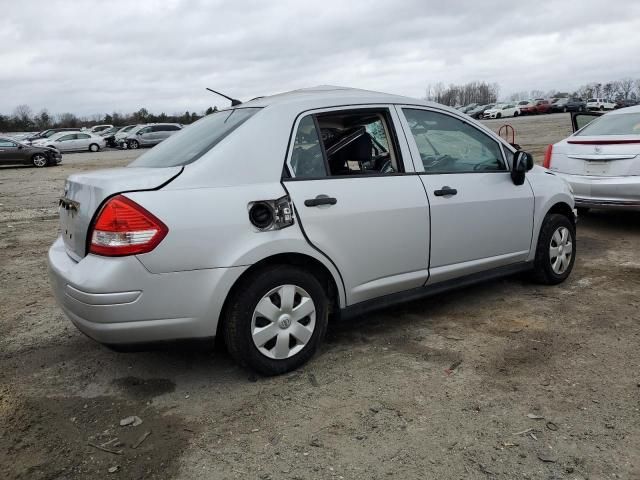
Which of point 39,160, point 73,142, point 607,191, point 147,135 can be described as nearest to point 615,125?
point 607,191

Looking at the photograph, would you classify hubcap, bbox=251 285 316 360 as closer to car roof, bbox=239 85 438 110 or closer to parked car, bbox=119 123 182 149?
car roof, bbox=239 85 438 110

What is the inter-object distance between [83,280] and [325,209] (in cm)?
141

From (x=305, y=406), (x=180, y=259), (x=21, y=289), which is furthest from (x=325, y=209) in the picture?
(x=21, y=289)

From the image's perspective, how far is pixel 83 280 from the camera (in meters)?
2.96

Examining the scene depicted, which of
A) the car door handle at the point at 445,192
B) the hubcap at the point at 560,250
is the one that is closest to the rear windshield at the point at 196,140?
the car door handle at the point at 445,192

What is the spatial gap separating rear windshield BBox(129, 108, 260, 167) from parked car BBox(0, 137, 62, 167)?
22490 mm

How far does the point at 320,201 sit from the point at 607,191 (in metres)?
4.73

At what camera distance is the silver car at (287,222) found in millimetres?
2947

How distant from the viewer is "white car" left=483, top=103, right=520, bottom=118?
5459 centimetres

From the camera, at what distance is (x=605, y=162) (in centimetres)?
673

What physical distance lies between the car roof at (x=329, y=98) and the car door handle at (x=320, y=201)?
2.07ft

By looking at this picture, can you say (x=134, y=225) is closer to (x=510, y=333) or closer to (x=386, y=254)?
(x=386, y=254)

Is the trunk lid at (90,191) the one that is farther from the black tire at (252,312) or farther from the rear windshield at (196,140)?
the black tire at (252,312)

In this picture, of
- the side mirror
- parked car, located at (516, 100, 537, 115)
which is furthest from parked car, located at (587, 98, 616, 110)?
the side mirror
